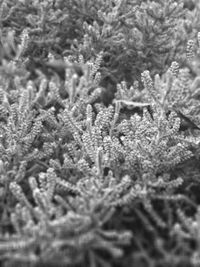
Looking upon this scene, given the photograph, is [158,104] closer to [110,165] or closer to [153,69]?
[110,165]

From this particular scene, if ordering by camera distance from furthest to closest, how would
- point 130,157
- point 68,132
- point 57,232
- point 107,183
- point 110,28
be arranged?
point 110,28 → point 68,132 → point 130,157 → point 107,183 → point 57,232

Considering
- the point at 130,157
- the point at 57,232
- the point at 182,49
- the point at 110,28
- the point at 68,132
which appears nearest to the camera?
the point at 57,232

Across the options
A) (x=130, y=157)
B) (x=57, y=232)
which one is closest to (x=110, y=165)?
(x=130, y=157)

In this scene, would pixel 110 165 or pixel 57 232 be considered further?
pixel 110 165

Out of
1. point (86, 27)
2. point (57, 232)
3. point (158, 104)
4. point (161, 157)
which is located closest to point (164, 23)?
point (86, 27)

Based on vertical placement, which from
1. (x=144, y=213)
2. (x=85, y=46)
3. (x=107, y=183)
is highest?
(x=85, y=46)

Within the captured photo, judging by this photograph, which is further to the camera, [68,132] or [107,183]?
[68,132]

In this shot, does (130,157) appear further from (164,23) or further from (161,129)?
(164,23)

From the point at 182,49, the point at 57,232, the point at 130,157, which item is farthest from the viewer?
the point at 182,49

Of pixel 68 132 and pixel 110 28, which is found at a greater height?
pixel 110 28
